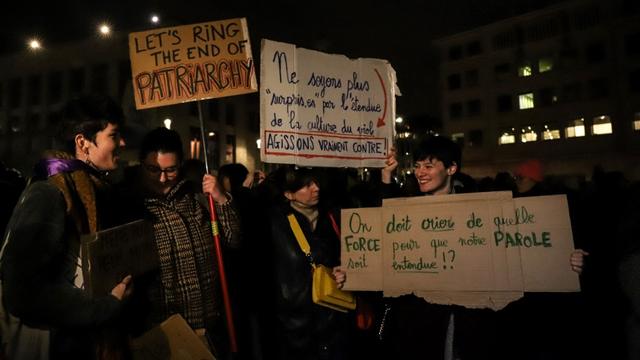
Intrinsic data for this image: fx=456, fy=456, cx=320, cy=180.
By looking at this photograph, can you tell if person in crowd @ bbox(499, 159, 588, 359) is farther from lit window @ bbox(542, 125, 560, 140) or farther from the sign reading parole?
lit window @ bbox(542, 125, 560, 140)

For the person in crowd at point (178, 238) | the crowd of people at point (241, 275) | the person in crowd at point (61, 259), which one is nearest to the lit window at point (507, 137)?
the crowd of people at point (241, 275)

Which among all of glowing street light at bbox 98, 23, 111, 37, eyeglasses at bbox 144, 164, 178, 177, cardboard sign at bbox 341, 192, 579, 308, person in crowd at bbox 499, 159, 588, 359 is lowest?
person in crowd at bbox 499, 159, 588, 359

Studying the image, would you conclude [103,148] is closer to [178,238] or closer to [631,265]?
[178,238]

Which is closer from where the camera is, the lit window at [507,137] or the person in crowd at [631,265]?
the person in crowd at [631,265]

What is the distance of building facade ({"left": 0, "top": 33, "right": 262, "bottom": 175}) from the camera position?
1542 inches

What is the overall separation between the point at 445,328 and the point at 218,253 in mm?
1860

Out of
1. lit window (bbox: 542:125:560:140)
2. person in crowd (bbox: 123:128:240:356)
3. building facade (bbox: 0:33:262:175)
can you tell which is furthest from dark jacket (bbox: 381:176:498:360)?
lit window (bbox: 542:125:560:140)

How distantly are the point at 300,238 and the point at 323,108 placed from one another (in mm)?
1304

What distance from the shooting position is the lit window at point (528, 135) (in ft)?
150

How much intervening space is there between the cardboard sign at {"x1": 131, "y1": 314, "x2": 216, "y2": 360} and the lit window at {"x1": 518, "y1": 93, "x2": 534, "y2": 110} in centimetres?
4931

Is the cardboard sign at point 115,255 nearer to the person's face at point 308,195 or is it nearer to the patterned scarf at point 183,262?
the patterned scarf at point 183,262

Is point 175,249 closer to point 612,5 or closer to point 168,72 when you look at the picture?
point 168,72

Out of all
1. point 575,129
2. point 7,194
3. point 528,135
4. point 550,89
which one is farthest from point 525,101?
point 7,194

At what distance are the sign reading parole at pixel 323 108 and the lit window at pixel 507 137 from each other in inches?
1826
